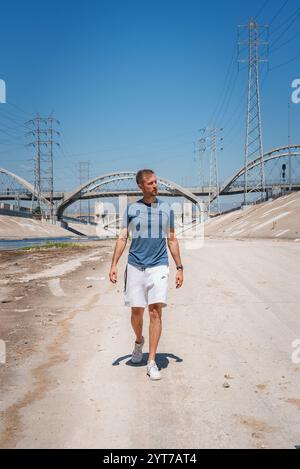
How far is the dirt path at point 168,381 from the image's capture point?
11.9 ft

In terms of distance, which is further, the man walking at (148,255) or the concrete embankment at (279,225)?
the concrete embankment at (279,225)

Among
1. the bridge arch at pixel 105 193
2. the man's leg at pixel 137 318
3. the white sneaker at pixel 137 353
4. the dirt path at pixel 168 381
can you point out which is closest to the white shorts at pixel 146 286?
the man's leg at pixel 137 318

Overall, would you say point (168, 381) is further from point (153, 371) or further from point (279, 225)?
point (279, 225)

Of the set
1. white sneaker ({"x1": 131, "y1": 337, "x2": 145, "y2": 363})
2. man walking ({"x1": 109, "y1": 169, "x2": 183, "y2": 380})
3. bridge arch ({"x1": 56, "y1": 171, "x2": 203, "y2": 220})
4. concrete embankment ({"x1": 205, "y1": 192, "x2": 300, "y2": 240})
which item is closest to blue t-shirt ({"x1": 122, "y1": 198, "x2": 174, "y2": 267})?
man walking ({"x1": 109, "y1": 169, "x2": 183, "y2": 380})

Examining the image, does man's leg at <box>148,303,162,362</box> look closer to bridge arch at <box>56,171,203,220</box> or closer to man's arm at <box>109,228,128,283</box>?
man's arm at <box>109,228,128,283</box>

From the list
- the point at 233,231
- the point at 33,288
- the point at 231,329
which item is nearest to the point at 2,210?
the point at 233,231

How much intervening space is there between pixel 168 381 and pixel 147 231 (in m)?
1.64

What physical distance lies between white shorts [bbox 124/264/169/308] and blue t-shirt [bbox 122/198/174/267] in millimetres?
73

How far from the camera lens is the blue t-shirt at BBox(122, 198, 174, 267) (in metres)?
5.24

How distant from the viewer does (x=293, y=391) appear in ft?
14.9

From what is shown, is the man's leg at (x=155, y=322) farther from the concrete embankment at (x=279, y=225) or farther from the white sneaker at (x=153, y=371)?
the concrete embankment at (x=279, y=225)

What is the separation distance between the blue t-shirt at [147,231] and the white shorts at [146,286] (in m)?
0.07

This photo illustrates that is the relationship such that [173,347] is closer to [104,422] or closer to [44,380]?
[44,380]

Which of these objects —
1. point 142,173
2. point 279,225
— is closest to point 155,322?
point 142,173
